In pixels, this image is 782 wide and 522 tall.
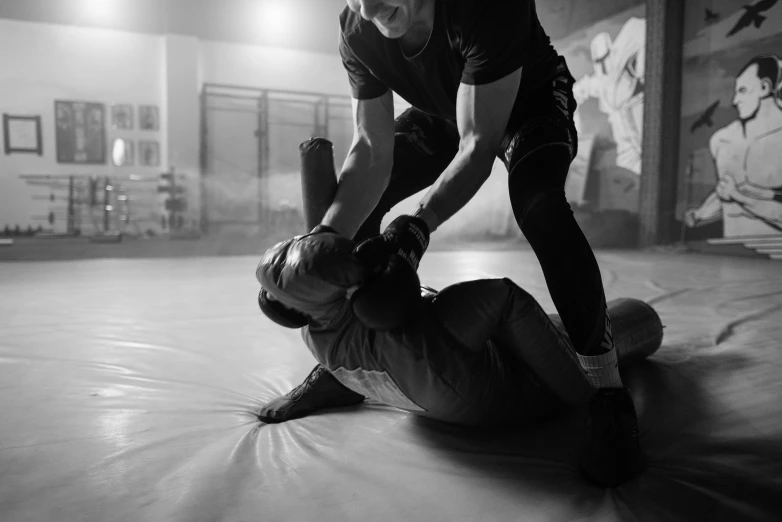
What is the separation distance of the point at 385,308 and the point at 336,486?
0.28 meters

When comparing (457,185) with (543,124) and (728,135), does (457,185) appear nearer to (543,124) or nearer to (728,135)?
(543,124)

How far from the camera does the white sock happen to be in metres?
0.89

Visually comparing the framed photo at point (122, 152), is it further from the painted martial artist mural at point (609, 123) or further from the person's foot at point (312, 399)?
the person's foot at point (312, 399)

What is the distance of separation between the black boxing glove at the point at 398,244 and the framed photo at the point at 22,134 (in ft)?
22.4

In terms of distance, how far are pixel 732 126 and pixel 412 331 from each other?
484 centimetres

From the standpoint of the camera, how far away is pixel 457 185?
0.94m

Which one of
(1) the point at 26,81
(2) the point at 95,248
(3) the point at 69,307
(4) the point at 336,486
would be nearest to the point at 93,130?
(1) the point at 26,81

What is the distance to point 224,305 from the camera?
7.53 ft

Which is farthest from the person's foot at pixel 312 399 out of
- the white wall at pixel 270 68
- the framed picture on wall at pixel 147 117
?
the framed picture on wall at pixel 147 117

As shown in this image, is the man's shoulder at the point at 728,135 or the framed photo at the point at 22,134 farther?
→ the framed photo at the point at 22,134

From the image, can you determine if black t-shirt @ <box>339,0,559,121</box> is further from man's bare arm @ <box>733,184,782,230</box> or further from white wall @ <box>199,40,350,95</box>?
white wall @ <box>199,40,350,95</box>

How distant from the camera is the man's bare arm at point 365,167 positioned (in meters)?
1.00

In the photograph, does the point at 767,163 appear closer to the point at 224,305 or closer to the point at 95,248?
the point at 224,305

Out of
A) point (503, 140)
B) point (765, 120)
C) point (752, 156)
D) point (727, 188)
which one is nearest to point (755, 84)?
point (765, 120)
